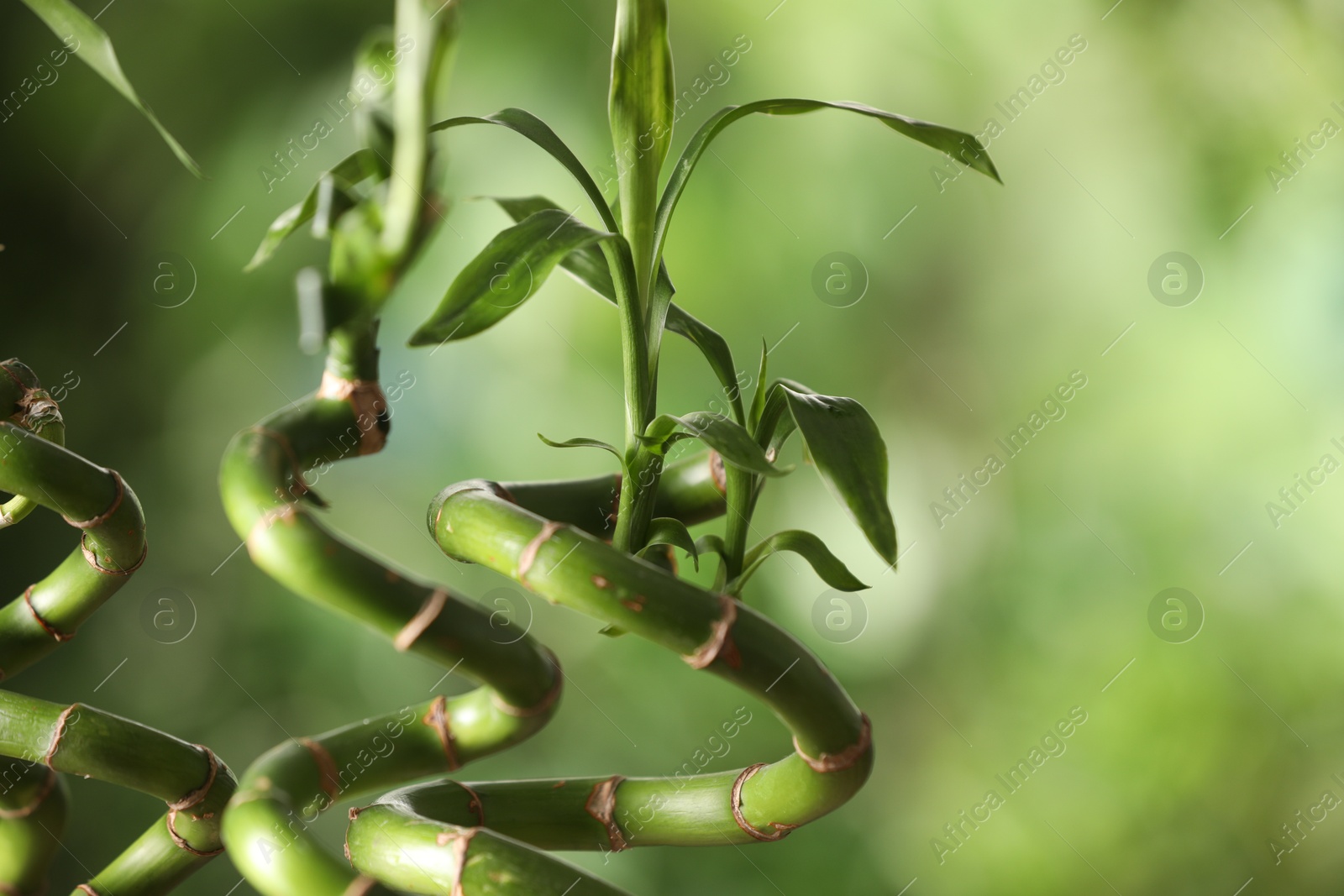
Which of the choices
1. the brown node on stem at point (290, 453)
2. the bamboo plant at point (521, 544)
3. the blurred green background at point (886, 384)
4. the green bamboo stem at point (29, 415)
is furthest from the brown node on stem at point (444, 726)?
the blurred green background at point (886, 384)

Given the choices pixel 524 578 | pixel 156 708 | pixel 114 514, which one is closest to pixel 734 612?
pixel 524 578

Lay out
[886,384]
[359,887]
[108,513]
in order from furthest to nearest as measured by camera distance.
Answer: [886,384] < [108,513] < [359,887]

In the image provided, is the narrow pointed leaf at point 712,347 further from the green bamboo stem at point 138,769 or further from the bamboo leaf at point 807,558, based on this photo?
the green bamboo stem at point 138,769

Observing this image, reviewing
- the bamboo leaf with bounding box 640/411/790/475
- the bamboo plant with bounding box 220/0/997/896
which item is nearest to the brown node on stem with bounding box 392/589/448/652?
the bamboo plant with bounding box 220/0/997/896

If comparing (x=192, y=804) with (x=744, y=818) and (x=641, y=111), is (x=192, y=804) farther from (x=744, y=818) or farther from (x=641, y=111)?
(x=641, y=111)

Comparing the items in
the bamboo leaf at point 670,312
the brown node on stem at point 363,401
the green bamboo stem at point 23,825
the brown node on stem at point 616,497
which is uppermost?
the bamboo leaf at point 670,312

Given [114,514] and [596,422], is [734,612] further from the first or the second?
[596,422]

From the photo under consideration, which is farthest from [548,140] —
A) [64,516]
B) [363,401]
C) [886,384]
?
[886,384]
